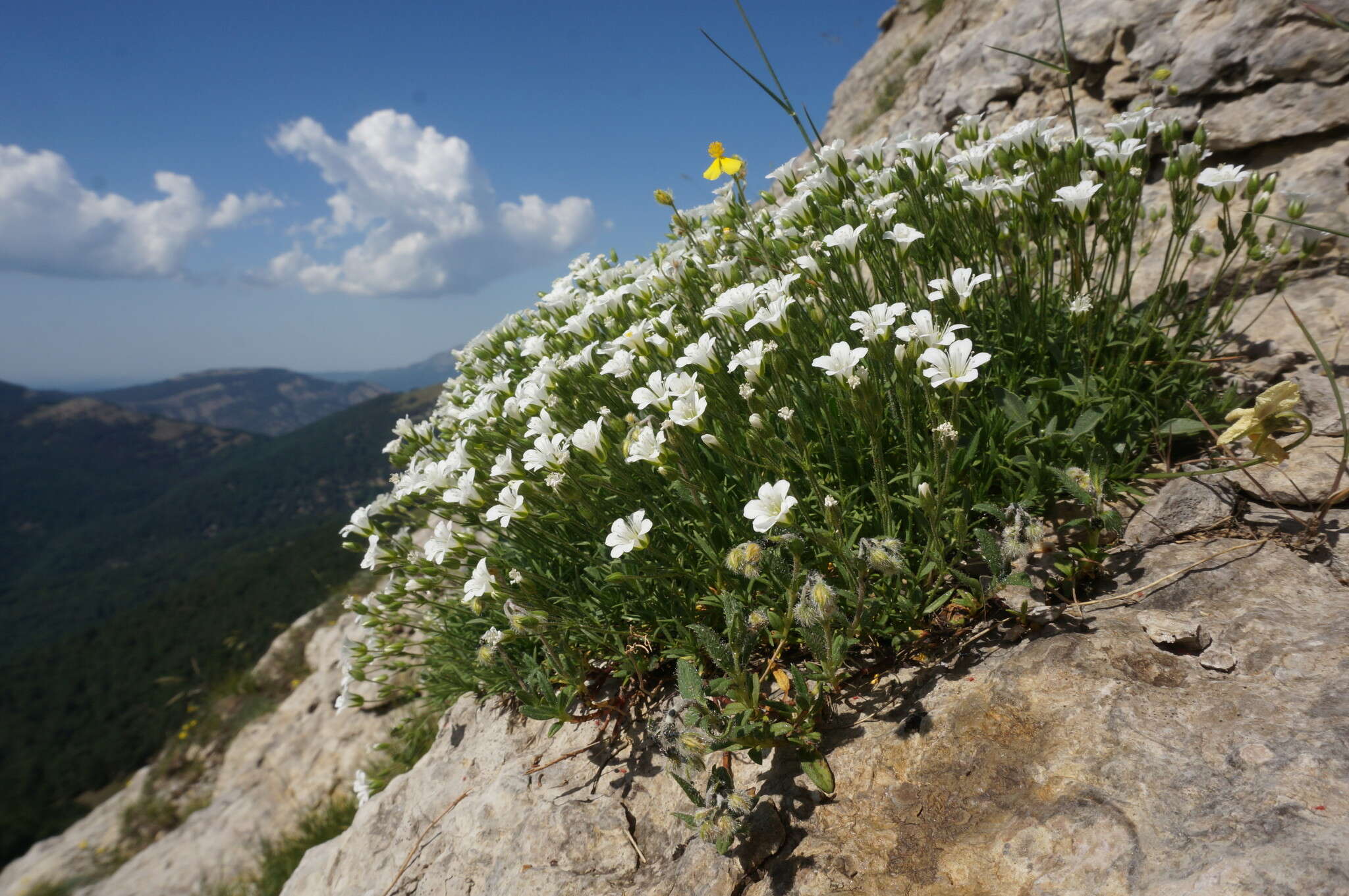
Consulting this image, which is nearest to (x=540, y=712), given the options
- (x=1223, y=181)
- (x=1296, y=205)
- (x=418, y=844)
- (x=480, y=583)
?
(x=480, y=583)

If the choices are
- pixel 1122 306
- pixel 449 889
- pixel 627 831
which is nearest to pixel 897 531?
pixel 627 831

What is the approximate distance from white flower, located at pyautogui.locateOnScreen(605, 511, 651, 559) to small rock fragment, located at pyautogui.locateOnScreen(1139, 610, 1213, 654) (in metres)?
1.94

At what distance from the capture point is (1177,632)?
2371 mm

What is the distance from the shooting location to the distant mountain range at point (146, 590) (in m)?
40.9

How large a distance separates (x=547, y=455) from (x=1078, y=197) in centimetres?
257

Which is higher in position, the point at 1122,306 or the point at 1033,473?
the point at 1122,306

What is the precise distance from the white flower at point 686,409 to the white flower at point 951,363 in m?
0.88

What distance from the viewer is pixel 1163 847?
1.75 metres

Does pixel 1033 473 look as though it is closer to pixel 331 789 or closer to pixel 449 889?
pixel 449 889

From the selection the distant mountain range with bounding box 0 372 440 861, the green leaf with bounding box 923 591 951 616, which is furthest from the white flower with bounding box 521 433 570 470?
the distant mountain range with bounding box 0 372 440 861

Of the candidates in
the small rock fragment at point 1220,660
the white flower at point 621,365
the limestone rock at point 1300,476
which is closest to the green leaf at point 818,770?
the small rock fragment at point 1220,660

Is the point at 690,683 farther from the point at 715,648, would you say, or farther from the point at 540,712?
the point at 540,712

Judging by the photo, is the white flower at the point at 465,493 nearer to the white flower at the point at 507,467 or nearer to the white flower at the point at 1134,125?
the white flower at the point at 507,467

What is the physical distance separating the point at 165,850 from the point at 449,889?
7.75 metres
